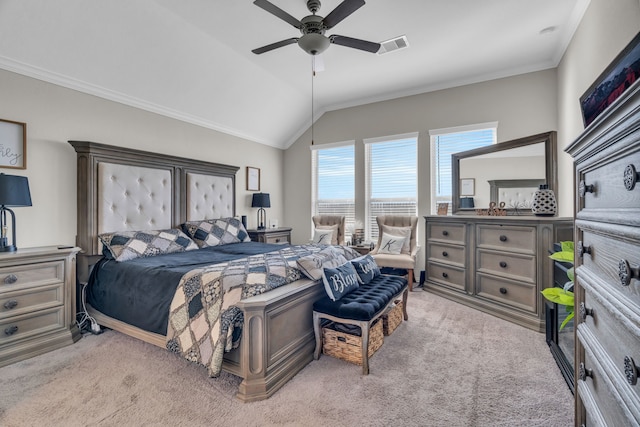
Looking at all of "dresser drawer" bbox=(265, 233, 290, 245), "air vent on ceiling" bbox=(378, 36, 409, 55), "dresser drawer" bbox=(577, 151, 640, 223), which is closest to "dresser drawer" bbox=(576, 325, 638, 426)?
"dresser drawer" bbox=(577, 151, 640, 223)

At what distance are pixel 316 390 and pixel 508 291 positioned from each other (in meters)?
2.45

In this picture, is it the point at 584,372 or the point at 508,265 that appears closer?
the point at 584,372

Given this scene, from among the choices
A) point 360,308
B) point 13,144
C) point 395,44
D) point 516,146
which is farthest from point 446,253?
point 13,144

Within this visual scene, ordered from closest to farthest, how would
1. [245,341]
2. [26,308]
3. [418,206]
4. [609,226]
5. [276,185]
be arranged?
[609,226], [245,341], [26,308], [418,206], [276,185]

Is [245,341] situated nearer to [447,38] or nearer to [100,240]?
[100,240]

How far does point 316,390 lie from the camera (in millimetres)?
1990

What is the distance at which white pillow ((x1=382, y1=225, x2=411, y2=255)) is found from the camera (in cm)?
452

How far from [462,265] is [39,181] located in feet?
15.2

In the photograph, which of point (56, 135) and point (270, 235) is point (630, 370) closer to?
point (56, 135)

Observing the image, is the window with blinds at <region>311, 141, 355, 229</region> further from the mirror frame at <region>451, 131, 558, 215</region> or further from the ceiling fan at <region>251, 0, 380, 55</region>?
the ceiling fan at <region>251, 0, 380, 55</region>

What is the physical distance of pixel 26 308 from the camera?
2.45 metres

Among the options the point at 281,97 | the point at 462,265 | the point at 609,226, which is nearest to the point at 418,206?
the point at 462,265

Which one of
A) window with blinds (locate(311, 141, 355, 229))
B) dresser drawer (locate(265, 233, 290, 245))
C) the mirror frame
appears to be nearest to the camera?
the mirror frame

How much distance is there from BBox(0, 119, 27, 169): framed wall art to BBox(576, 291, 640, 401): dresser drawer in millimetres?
4094
